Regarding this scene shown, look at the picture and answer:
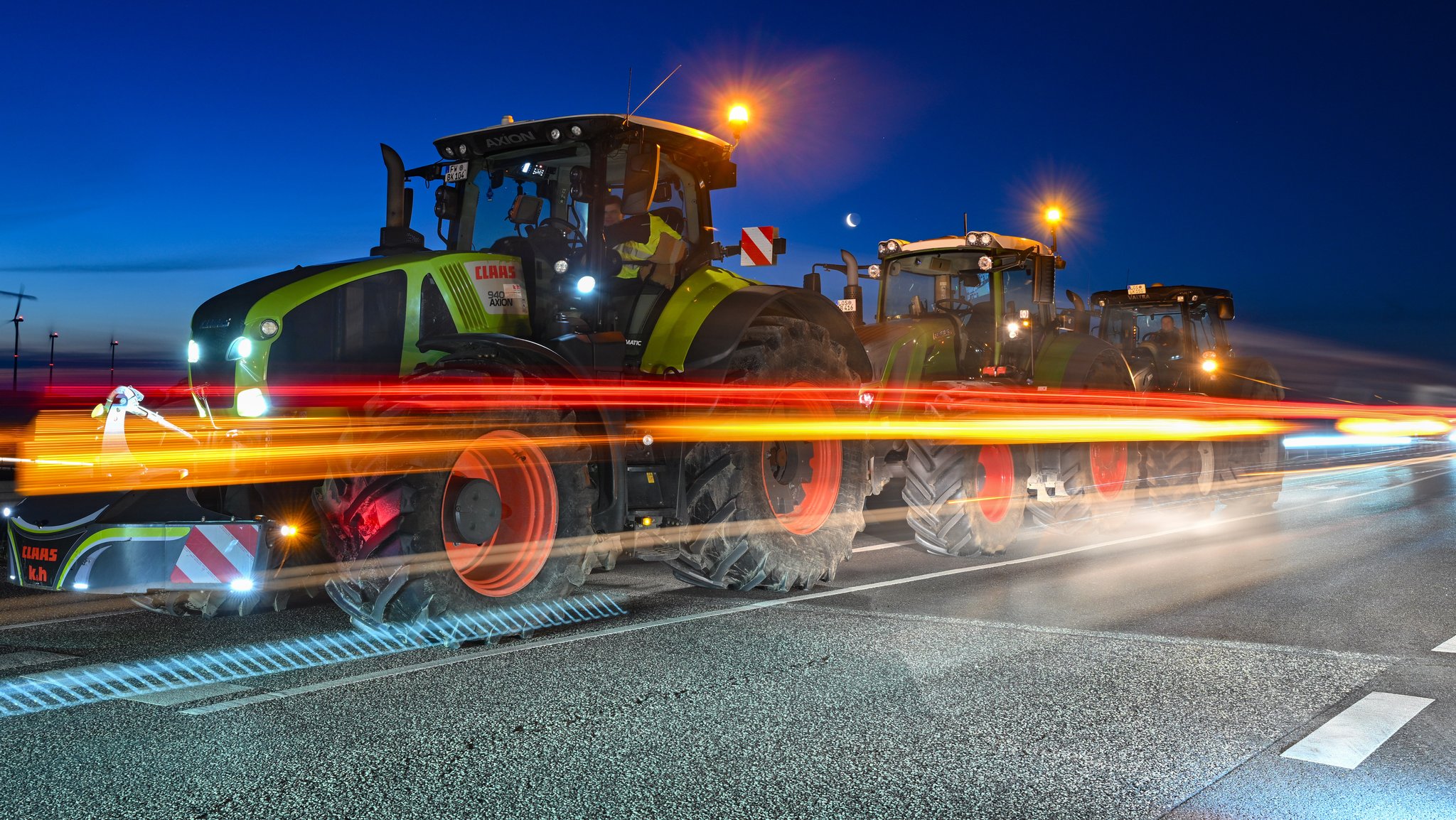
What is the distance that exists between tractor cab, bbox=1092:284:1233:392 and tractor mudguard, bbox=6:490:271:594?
15.4 meters

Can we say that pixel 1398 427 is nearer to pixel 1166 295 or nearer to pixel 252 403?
pixel 1166 295

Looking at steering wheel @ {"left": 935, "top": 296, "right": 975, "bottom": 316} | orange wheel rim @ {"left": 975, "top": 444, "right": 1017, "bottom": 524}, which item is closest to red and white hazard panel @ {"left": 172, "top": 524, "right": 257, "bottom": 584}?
orange wheel rim @ {"left": 975, "top": 444, "right": 1017, "bottom": 524}

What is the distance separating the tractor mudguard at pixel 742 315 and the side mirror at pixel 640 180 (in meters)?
0.89

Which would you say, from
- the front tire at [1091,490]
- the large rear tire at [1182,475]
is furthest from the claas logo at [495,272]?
the large rear tire at [1182,475]

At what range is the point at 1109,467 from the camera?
14.3 m

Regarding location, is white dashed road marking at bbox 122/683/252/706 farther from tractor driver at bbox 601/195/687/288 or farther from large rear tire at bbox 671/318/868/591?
tractor driver at bbox 601/195/687/288

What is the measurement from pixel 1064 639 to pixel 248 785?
14.8 feet

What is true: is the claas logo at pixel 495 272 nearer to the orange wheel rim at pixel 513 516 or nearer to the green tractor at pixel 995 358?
the orange wheel rim at pixel 513 516

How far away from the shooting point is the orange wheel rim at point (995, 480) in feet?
37.3

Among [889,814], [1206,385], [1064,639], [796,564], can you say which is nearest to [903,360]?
[796,564]

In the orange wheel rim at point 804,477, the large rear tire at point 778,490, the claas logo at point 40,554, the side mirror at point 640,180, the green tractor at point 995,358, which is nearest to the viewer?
the claas logo at point 40,554

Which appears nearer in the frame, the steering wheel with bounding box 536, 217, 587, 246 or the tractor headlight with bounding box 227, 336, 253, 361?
the tractor headlight with bounding box 227, 336, 253, 361

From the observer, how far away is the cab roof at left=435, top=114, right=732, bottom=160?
725 cm

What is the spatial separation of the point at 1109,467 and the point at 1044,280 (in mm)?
2864
